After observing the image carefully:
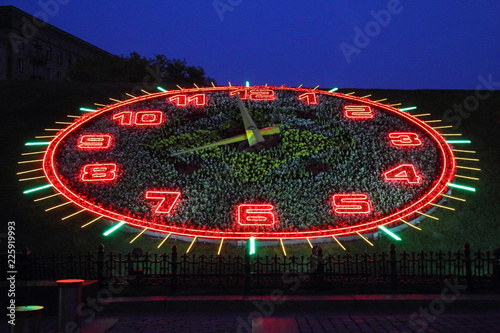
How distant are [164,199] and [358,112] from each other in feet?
31.8

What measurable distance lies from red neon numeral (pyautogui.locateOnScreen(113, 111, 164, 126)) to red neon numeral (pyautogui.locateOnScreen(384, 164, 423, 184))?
924 cm

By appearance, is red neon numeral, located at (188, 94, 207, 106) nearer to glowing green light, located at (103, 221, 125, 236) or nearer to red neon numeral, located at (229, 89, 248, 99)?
red neon numeral, located at (229, 89, 248, 99)

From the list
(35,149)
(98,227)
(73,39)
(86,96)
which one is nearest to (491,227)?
(98,227)

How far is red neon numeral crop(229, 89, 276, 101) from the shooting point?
69.4ft

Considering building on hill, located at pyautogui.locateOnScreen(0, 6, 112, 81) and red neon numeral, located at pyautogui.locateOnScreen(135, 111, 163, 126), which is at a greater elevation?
building on hill, located at pyautogui.locateOnScreen(0, 6, 112, 81)

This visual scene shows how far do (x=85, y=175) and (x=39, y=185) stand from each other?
5.79 ft

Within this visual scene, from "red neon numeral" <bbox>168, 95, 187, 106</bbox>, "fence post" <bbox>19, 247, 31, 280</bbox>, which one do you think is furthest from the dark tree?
"fence post" <bbox>19, 247, 31, 280</bbox>

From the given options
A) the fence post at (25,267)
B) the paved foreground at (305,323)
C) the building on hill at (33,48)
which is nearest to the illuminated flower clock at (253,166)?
the fence post at (25,267)

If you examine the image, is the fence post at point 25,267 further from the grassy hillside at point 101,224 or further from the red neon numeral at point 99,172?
the red neon numeral at point 99,172

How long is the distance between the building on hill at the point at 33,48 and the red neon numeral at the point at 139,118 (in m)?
31.8

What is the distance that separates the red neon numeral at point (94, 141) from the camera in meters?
17.8

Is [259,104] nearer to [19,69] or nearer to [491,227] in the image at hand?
[491,227]

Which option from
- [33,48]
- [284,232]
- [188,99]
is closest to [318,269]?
[284,232]

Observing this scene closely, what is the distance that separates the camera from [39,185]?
1650 centimetres
